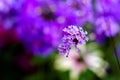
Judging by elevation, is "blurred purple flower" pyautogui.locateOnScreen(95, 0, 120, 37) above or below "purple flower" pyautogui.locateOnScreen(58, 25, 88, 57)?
above

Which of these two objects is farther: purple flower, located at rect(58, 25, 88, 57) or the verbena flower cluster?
the verbena flower cluster

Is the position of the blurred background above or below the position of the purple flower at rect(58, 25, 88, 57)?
above

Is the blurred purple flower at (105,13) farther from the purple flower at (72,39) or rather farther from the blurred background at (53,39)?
the purple flower at (72,39)

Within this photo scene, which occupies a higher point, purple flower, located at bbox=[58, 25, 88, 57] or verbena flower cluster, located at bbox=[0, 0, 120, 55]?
verbena flower cluster, located at bbox=[0, 0, 120, 55]

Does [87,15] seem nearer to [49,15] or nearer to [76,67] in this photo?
[49,15]

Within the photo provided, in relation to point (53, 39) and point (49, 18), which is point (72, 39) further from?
point (53, 39)

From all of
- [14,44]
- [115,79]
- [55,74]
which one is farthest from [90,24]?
[14,44]

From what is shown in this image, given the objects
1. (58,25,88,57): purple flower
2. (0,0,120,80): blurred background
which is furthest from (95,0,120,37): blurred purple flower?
(58,25,88,57): purple flower

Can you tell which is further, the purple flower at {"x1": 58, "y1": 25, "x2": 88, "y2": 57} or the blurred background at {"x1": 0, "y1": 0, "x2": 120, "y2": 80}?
the blurred background at {"x1": 0, "y1": 0, "x2": 120, "y2": 80}

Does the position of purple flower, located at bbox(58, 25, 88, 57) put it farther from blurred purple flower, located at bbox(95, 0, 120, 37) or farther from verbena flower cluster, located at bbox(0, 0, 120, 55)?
blurred purple flower, located at bbox(95, 0, 120, 37)
